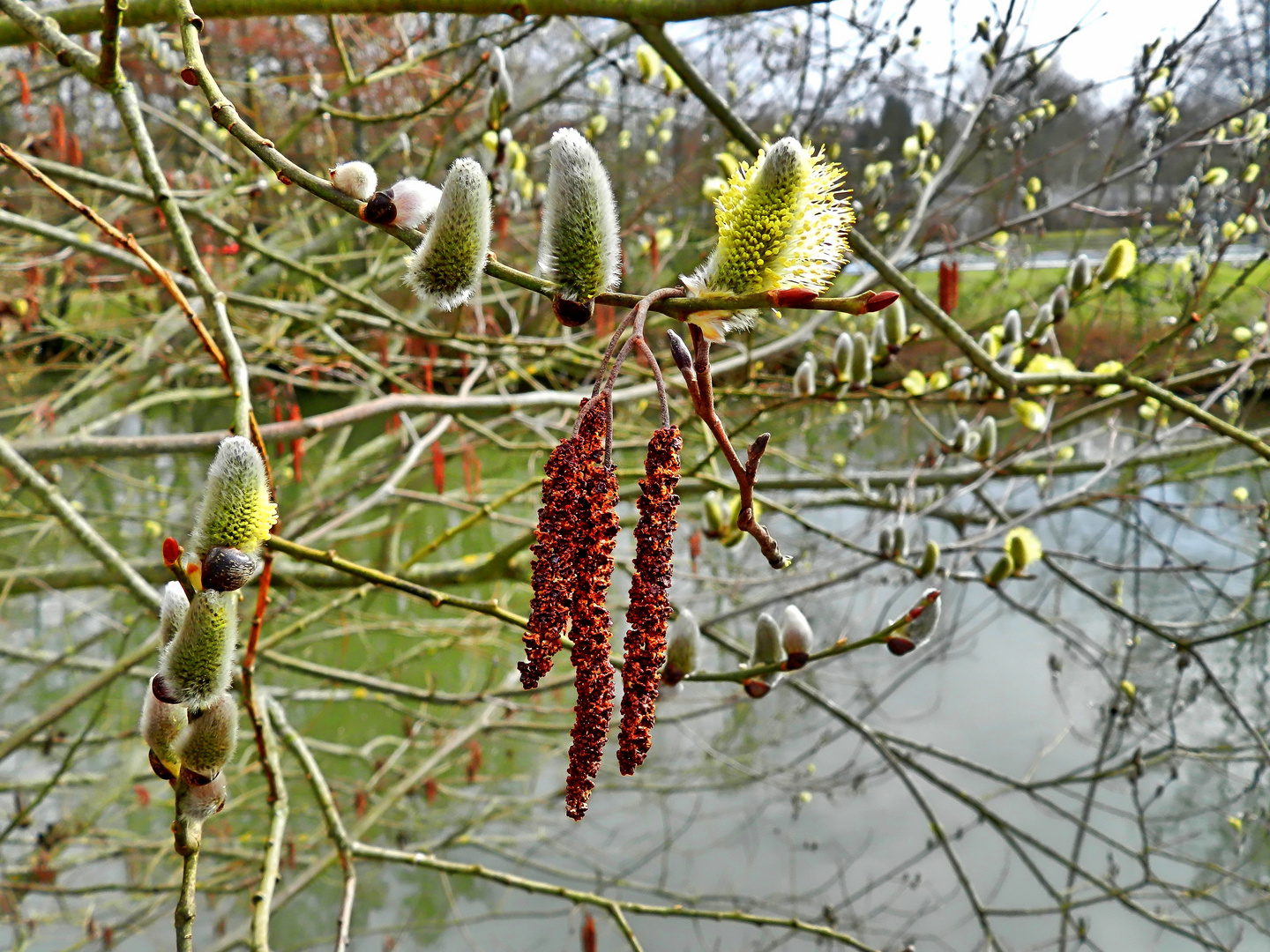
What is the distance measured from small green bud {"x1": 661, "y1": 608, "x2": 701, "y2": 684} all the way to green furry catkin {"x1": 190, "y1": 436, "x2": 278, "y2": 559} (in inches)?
14.5

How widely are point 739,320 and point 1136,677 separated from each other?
408 centimetres

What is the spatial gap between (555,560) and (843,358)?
1108mm

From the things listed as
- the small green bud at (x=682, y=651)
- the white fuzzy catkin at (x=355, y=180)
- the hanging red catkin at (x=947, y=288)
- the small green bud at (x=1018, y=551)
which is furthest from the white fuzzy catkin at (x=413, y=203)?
the hanging red catkin at (x=947, y=288)

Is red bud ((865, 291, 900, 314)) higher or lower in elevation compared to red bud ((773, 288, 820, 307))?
lower

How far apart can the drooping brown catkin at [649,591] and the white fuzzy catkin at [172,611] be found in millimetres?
264

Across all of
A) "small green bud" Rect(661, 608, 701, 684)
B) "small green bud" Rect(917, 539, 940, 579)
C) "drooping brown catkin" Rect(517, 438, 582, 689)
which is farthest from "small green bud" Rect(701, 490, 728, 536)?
"drooping brown catkin" Rect(517, 438, 582, 689)

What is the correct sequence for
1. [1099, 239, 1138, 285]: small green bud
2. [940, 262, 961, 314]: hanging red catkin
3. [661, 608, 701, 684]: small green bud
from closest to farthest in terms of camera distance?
[661, 608, 701, 684]: small green bud < [1099, 239, 1138, 285]: small green bud < [940, 262, 961, 314]: hanging red catkin

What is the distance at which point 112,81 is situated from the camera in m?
0.71

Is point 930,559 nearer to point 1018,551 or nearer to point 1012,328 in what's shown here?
point 1018,551

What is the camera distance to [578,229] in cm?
43

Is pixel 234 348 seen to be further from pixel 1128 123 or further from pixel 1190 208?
pixel 1190 208

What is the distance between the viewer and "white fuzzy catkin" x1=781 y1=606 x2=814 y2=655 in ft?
2.64

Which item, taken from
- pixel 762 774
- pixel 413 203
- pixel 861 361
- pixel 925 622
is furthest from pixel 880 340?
pixel 762 774

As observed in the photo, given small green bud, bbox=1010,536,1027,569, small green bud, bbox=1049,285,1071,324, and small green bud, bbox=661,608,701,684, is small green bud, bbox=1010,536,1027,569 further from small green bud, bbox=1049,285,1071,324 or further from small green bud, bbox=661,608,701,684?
small green bud, bbox=661,608,701,684
